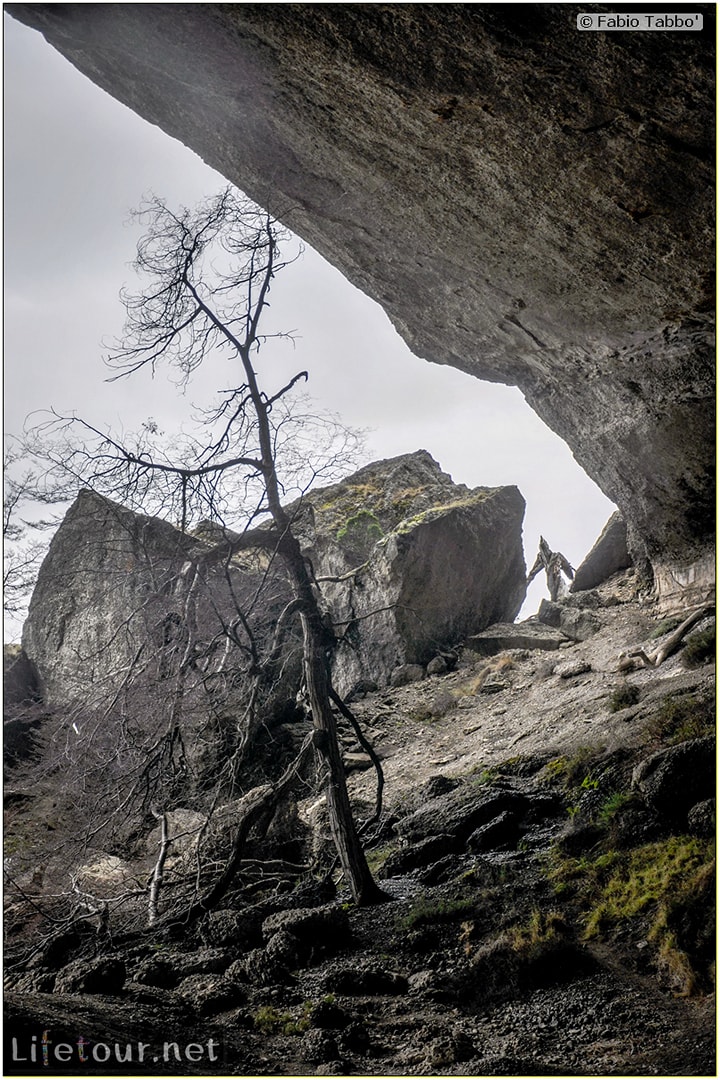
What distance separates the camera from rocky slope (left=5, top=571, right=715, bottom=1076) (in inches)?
136

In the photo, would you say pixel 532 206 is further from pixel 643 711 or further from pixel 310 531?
pixel 310 531

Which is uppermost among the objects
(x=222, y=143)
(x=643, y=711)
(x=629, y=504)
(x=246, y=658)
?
(x=222, y=143)

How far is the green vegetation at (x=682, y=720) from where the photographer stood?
5922 millimetres

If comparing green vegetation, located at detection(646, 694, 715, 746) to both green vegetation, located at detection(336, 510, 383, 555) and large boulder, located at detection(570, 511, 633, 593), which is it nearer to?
large boulder, located at detection(570, 511, 633, 593)

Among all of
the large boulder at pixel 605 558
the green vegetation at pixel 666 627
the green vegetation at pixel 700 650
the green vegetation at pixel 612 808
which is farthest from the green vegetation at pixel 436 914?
the large boulder at pixel 605 558

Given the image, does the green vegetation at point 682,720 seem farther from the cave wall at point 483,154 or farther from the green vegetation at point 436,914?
the cave wall at point 483,154

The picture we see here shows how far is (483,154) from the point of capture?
17.9ft

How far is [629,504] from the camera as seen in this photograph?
1004 cm

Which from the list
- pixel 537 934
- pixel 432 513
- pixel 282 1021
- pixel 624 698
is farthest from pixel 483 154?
pixel 432 513

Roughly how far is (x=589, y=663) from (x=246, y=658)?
6.84 meters

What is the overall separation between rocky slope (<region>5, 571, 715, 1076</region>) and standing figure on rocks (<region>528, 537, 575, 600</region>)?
11502 mm

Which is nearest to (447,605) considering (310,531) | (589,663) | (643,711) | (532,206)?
(310,531)

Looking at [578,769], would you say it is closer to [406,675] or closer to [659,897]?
[659,897]

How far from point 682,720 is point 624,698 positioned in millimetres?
1701
